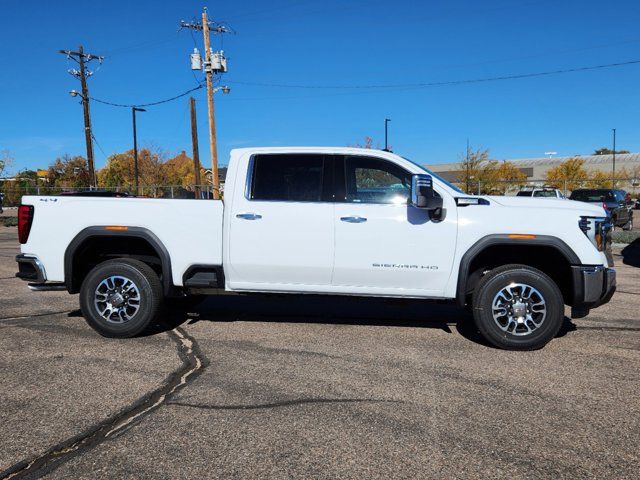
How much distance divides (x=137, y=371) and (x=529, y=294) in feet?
12.0

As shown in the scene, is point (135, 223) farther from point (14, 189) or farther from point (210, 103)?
point (14, 189)

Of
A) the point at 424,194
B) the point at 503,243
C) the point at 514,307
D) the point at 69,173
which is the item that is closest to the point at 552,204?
the point at 503,243

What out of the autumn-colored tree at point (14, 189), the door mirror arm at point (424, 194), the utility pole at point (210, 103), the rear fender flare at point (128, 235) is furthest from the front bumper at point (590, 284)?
the autumn-colored tree at point (14, 189)

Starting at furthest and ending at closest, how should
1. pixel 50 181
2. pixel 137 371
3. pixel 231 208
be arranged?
pixel 50 181 < pixel 231 208 < pixel 137 371

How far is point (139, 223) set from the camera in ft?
18.4

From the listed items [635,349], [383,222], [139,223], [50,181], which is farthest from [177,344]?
[50,181]

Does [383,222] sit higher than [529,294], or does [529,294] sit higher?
[383,222]

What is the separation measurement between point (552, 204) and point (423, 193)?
1.35 metres

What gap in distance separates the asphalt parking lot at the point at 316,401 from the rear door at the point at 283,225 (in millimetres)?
715

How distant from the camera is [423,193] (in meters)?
5.01

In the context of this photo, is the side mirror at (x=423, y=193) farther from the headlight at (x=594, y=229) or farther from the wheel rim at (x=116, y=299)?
the wheel rim at (x=116, y=299)

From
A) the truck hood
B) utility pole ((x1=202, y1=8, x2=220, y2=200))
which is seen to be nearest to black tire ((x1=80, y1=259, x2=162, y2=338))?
the truck hood

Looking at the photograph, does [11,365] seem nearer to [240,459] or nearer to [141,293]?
[141,293]

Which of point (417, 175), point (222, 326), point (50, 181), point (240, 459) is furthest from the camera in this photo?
point (50, 181)
